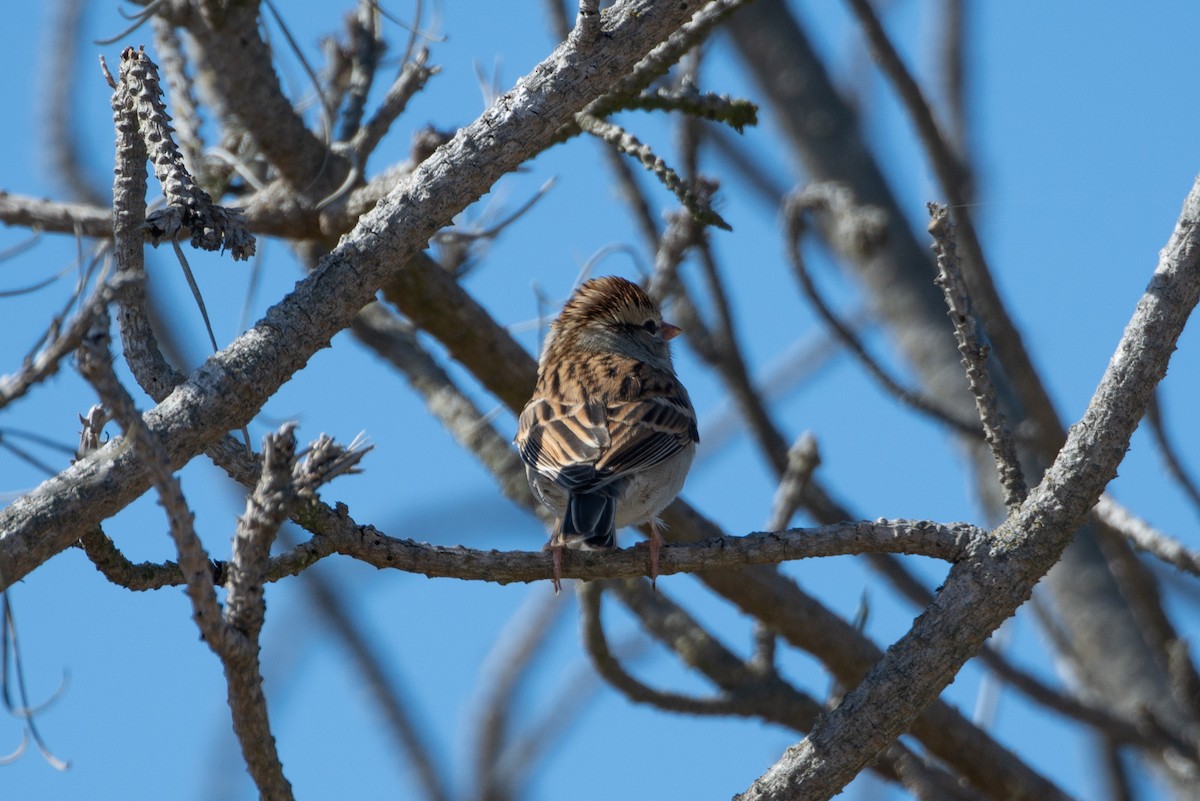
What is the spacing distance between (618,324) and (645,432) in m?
1.47

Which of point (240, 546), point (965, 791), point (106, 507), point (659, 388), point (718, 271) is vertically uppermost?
point (718, 271)

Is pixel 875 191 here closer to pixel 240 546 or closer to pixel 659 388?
pixel 659 388

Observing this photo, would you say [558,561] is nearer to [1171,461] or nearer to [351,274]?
[351,274]

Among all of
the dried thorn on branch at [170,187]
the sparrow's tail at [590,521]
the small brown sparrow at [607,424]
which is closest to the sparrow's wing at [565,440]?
the small brown sparrow at [607,424]

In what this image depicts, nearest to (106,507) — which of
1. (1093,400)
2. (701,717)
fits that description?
(1093,400)

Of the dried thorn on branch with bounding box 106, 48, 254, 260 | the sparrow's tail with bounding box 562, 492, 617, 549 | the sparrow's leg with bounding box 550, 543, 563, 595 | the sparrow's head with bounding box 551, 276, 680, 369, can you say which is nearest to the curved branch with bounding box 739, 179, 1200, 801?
the sparrow's leg with bounding box 550, 543, 563, 595

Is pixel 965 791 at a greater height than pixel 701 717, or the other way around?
pixel 701 717

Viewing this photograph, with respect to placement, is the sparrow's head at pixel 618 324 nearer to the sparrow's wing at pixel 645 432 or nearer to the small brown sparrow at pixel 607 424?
the small brown sparrow at pixel 607 424

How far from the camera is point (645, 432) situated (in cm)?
512

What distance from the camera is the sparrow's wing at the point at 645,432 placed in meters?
4.84

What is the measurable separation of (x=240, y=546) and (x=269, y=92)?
3217 millimetres

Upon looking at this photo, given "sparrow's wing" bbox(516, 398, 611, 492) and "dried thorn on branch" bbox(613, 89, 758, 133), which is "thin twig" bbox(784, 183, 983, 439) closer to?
"sparrow's wing" bbox(516, 398, 611, 492)

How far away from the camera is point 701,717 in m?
5.44

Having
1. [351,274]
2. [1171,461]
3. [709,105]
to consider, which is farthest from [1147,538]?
[351,274]
